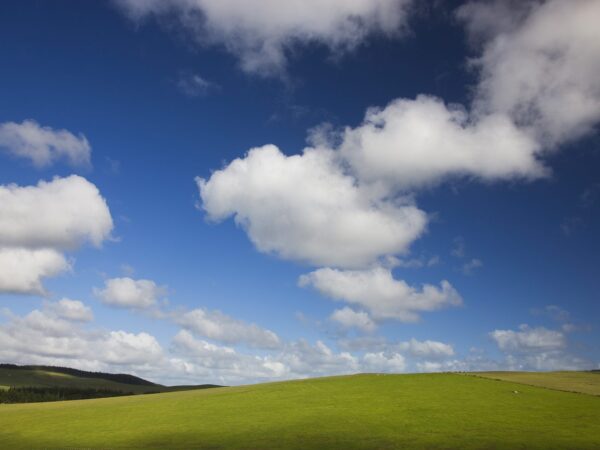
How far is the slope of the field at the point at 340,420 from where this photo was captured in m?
42.2

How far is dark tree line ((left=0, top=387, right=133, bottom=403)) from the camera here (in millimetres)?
139875

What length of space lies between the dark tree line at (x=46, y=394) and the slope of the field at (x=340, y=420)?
76.8 m

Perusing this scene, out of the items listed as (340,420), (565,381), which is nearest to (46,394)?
(340,420)

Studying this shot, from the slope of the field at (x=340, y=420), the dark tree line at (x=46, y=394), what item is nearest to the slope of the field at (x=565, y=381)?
the slope of the field at (x=340, y=420)

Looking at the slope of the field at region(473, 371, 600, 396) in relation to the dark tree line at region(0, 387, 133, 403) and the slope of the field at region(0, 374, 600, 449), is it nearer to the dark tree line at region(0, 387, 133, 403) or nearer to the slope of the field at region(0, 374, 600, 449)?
the slope of the field at region(0, 374, 600, 449)

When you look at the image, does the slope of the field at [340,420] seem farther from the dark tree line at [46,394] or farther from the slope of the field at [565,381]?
the dark tree line at [46,394]

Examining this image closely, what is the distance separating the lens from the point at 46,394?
15012 cm

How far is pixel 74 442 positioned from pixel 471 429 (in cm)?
3847

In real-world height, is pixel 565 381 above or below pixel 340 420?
above

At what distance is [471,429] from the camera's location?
4488 centimetres

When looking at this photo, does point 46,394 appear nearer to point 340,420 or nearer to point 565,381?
point 340,420

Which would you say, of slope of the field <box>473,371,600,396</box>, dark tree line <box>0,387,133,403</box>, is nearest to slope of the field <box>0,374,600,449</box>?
slope of the field <box>473,371,600,396</box>

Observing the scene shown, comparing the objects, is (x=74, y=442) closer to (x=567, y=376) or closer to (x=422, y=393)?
(x=422, y=393)

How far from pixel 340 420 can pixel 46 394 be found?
132 metres
